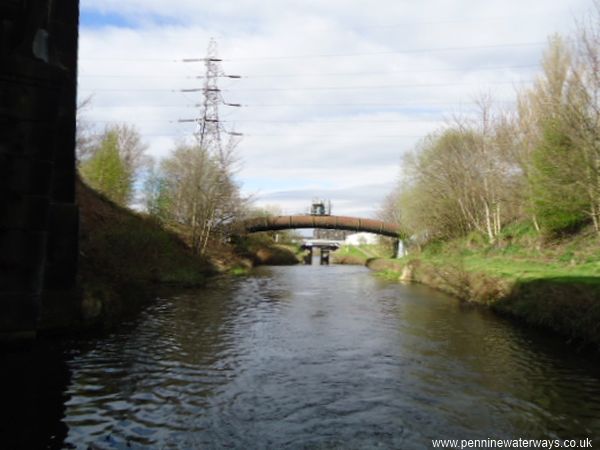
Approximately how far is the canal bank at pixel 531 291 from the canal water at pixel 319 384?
710 millimetres

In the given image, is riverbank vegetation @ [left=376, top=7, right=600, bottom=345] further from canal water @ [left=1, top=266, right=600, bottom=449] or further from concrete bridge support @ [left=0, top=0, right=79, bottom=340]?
concrete bridge support @ [left=0, top=0, right=79, bottom=340]

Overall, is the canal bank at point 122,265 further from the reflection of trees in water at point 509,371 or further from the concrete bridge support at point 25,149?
the reflection of trees in water at point 509,371

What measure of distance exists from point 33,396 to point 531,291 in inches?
661

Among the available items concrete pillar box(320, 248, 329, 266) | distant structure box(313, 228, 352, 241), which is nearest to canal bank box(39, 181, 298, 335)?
concrete pillar box(320, 248, 329, 266)

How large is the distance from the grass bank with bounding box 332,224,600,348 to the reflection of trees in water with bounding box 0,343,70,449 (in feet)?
43.4

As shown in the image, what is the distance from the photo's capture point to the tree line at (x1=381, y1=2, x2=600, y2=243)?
71.4ft

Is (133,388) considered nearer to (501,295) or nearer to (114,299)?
(114,299)

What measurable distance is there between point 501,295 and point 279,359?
12452 mm

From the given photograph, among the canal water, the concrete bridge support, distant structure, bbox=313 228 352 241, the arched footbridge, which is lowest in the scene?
the canal water

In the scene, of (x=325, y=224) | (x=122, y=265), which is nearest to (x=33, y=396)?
(x=122, y=265)

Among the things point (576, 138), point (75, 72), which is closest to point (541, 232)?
point (576, 138)

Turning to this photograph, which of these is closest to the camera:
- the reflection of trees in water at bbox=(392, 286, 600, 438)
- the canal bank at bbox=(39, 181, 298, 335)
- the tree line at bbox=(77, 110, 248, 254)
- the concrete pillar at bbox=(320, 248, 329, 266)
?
the reflection of trees in water at bbox=(392, 286, 600, 438)

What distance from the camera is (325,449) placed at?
787 centimetres

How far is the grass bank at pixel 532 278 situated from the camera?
15.1 m
